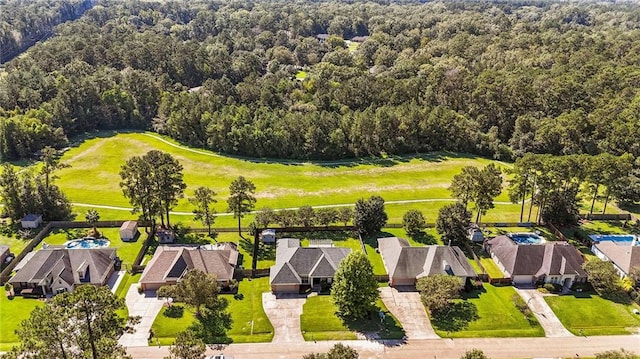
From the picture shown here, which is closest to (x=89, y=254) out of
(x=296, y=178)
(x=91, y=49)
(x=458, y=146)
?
(x=296, y=178)

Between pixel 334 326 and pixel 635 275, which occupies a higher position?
pixel 635 275

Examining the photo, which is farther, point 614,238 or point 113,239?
point 614,238

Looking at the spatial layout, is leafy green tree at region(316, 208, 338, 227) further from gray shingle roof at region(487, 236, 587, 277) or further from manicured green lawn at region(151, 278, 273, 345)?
gray shingle roof at region(487, 236, 587, 277)

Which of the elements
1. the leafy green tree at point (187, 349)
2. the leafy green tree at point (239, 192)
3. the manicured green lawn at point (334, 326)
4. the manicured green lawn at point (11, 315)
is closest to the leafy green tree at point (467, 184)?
the manicured green lawn at point (334, 326)

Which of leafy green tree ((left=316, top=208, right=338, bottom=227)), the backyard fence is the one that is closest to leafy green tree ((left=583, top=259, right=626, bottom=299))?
the backyard fence

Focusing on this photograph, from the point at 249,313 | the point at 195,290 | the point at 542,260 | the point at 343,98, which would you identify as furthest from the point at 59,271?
the point at 343,98

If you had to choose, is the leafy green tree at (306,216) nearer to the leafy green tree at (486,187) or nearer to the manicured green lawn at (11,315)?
the leafy green tree at (486,187)

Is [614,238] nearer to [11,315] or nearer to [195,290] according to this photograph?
[195,290]
